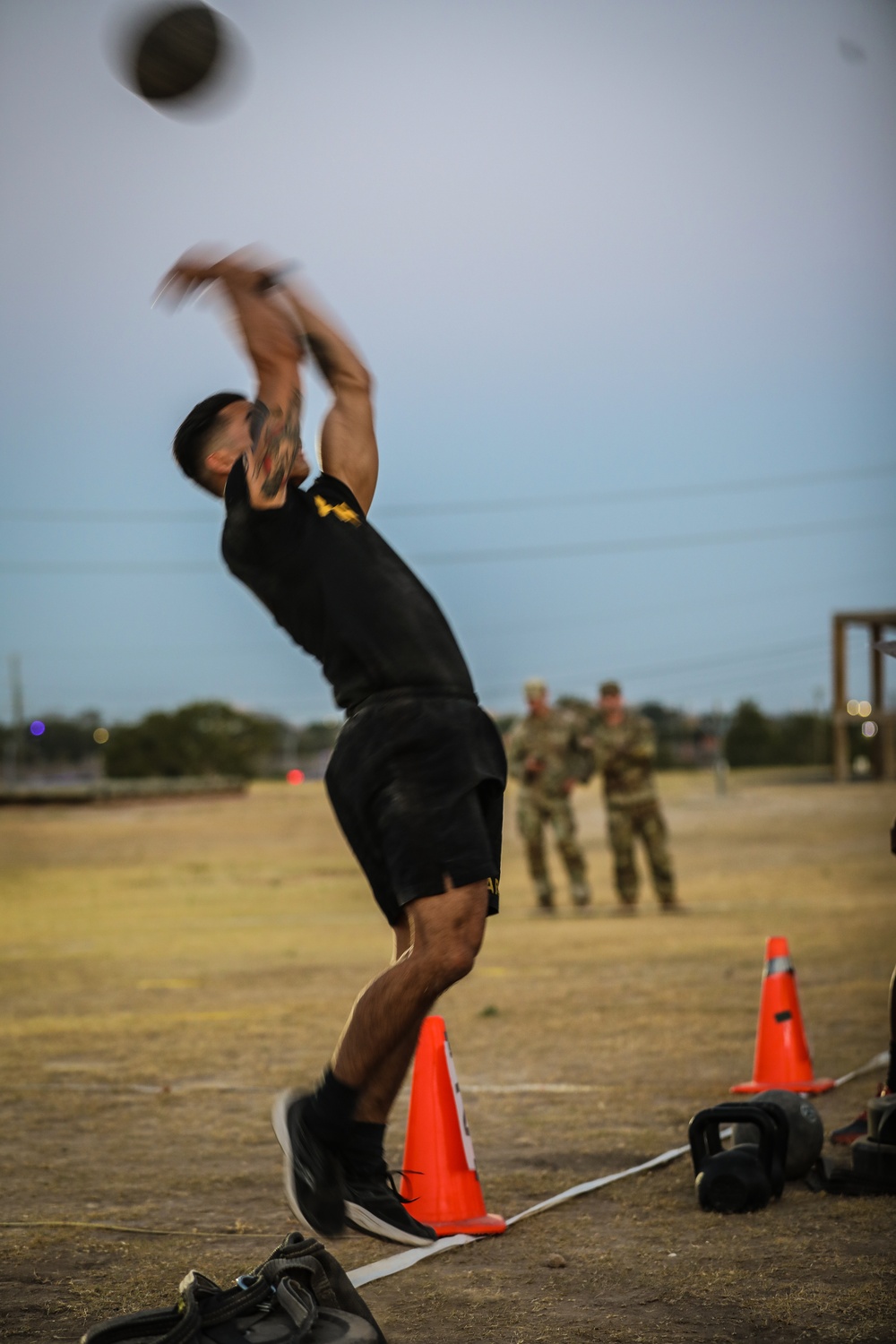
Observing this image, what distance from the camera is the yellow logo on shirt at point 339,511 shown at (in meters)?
4.18

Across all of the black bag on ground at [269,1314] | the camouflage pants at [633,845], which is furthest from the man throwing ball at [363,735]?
the camouflage pants at [633,845]

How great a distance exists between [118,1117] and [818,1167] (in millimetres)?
3127

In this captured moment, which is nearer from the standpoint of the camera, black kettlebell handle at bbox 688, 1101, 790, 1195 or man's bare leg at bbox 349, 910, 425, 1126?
man's bare leg at bbox 349, 910, 425, 1126

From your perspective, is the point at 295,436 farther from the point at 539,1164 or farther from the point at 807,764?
the point at 807,764

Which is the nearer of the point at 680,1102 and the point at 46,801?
the point at 680,1102

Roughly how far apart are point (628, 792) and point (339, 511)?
1330 centimetres

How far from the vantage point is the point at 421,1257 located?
180 inches

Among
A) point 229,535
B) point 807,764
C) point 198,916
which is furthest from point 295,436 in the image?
point 807,764

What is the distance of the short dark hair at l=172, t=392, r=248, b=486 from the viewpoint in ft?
14.2

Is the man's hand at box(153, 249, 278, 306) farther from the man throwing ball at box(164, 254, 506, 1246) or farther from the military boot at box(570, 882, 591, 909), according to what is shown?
the military boot at box(570, 882, 591, 909)

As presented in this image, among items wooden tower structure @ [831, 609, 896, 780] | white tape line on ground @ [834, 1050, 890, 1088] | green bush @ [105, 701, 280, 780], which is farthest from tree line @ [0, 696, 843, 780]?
white tape line on ground @ [834, 1050, 890, 1088]

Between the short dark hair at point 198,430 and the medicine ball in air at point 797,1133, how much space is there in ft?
9.54

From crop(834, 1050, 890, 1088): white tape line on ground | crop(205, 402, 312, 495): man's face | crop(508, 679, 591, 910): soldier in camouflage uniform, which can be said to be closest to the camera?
crop(205, 402, 312, 495): man's face

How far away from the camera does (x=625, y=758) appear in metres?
17.3
